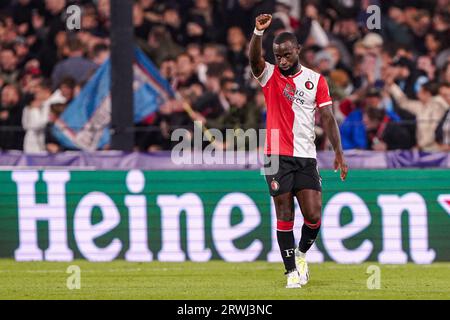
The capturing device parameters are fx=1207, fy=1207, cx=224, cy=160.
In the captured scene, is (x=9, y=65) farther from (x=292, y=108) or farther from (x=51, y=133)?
(x=292, y=108)

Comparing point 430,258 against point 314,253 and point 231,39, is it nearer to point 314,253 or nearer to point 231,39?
point 314,253

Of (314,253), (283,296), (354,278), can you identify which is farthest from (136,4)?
(283,296)

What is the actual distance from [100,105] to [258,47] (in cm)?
735

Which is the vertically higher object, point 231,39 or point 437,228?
point 231,39

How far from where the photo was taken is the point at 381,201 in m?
15.5

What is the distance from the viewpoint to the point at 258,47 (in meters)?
11.4

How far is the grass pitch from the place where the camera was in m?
11.4

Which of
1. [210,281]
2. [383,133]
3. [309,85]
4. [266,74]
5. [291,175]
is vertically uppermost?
Answer: [266,74]

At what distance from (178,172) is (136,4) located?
19.5 ft
